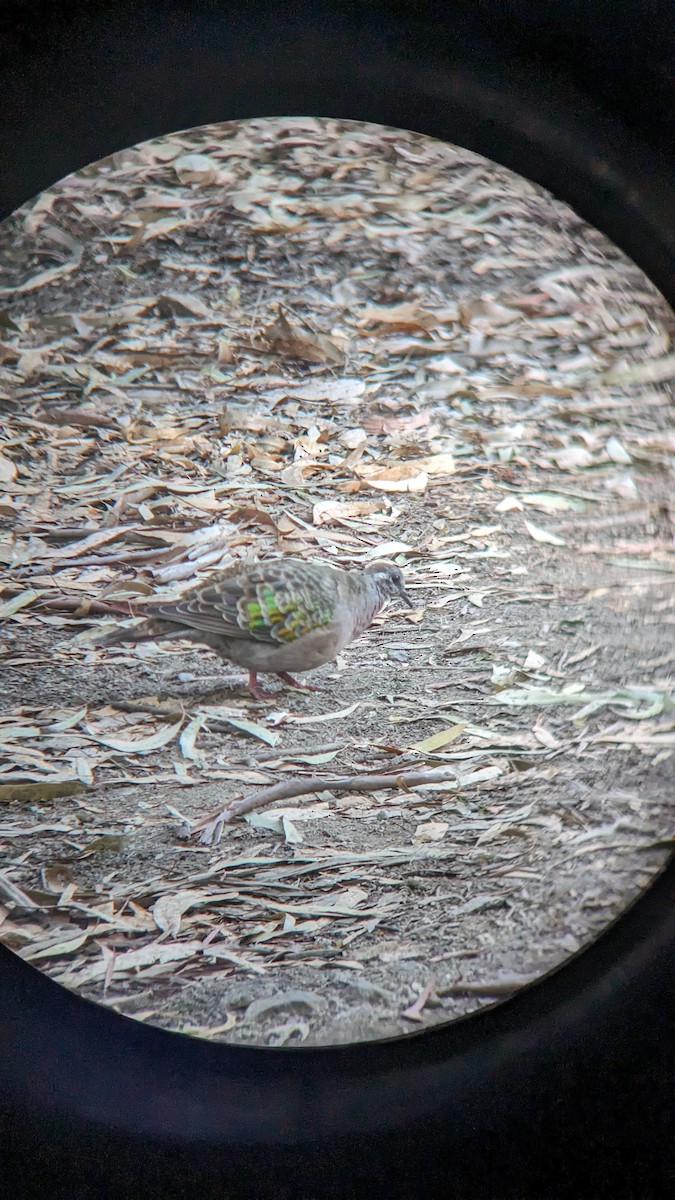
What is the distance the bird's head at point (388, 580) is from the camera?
0.59 meters

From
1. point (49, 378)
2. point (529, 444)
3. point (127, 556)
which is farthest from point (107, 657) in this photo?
point (529, 444)

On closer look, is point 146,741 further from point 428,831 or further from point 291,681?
point 428,831

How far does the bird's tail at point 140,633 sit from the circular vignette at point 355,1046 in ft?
0.83

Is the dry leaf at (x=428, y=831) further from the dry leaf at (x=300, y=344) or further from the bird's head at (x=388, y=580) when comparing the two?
the dry leaf at (x=300, y=344)

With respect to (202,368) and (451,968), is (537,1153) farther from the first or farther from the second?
(202,368)

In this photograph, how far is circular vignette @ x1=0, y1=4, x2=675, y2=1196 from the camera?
0.55m

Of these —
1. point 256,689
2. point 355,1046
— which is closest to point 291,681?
point 256,689

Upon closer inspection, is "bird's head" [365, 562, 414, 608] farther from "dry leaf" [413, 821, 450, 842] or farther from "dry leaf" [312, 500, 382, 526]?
"dry leaf" [413, 821, 450, 842]

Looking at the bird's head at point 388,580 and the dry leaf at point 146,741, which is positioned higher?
the bird's head at point 388,580

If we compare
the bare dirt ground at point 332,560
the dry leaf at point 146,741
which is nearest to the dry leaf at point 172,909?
the bare dirt ground at point 332,560

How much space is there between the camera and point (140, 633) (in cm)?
57

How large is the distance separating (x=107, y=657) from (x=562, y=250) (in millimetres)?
403

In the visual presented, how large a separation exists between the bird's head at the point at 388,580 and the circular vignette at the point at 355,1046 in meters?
0.27

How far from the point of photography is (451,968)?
24.9 inches
